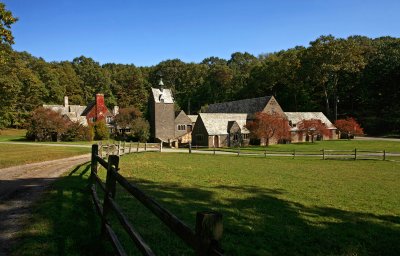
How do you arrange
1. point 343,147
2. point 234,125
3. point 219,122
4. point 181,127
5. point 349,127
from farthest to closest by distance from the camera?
point 181,127, point 349,127, point 219,122, point 234,125, point 343,147

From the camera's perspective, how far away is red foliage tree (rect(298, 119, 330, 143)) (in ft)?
205

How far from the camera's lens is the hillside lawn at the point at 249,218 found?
7074mm

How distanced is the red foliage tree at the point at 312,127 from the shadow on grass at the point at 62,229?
190 feet

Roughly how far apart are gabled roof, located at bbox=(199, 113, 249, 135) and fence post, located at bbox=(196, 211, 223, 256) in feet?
176

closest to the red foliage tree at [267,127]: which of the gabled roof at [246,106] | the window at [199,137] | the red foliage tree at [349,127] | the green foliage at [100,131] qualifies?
the gabled roof at [246,106]

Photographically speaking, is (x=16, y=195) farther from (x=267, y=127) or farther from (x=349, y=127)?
(x=349, y=127)

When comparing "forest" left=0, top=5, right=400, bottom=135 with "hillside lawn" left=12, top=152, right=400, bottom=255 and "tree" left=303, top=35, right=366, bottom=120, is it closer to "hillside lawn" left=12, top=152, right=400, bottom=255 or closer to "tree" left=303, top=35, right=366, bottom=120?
"tree" left=303, top=35, right=366, bottom=120

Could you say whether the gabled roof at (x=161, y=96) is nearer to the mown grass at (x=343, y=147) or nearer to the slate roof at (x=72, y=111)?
the slate roof at (x=72, y=111)

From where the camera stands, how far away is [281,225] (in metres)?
9.25

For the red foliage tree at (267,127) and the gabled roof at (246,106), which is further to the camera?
the gabled roof at (246,106)

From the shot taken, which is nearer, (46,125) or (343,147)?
(343,147)

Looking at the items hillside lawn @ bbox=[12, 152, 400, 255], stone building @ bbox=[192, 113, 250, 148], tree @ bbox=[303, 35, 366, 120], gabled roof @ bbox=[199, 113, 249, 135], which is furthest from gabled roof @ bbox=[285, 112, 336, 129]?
hillside lawn @ bbox=[12, 152, 400, 255]

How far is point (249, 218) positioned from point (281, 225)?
3.36 feet

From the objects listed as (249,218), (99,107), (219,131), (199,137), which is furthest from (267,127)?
(249,218)
